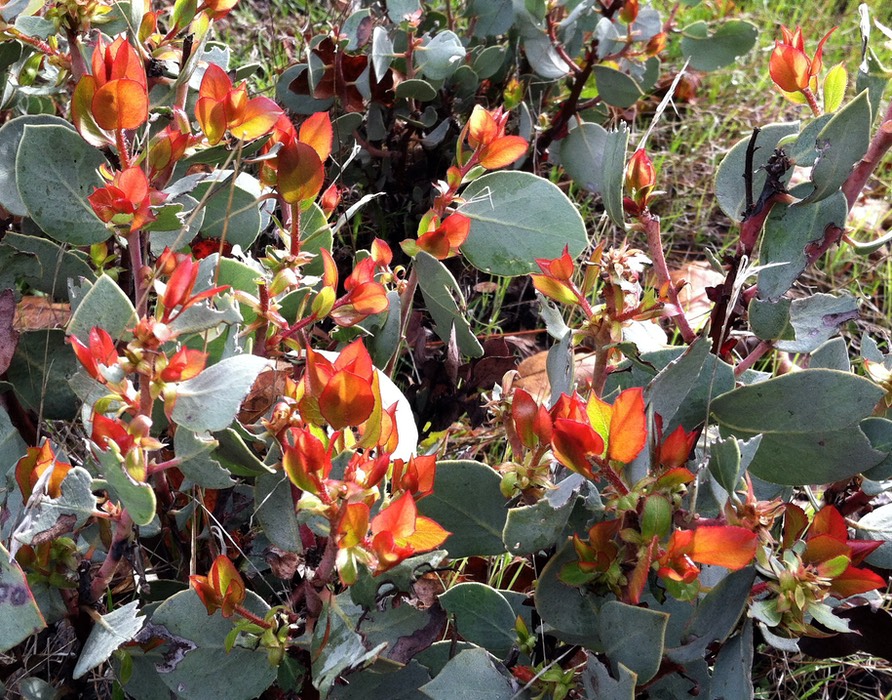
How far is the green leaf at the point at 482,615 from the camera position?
0.88 m

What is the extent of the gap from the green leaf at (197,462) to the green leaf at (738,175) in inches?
24.9

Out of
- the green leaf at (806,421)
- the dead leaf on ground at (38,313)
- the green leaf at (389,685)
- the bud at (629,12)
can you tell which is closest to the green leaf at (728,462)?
the green leaf at (806,421)

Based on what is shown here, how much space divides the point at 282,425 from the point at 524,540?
0.25 meters

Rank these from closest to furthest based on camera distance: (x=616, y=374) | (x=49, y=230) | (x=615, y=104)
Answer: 1. (x=49, y=230)
2. (x=616, y=374)
3. (x=615, y=104)

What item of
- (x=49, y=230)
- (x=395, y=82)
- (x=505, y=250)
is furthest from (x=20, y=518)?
(x=395, y=82)

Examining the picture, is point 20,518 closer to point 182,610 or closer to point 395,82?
Answer: point 182,610

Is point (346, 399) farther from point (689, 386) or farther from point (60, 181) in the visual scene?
point (60, 181)

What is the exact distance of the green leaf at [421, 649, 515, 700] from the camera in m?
0.79

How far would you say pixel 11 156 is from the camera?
1.00m

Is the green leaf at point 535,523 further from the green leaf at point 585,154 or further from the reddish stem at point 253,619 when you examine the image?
the green leaf at point 585,154

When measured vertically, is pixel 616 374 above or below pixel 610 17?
below

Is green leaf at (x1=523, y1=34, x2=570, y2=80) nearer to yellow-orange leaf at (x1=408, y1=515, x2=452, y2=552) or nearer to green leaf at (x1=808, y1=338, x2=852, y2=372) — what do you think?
green leaf at (x1=808, y1=338, x2=852, y2=372)

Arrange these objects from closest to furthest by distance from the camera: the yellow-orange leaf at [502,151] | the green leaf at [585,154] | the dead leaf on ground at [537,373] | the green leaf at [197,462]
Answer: the green leaf at [197,462], the yellow-orange leaf at [502,151], the dead leaf on ground at [537,373], the green leaf at [585,154]

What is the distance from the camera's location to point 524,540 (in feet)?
2.63
